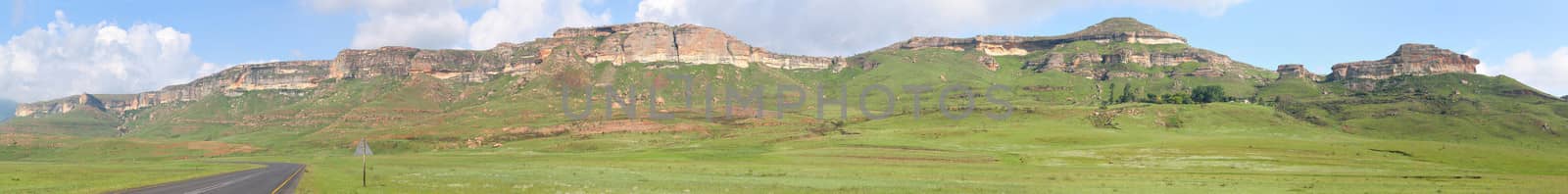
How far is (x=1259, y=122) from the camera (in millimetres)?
181750

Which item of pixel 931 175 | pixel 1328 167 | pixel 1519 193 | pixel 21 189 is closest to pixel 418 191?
pixel 21 189

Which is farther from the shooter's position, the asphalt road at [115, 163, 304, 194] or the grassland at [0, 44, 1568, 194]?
the grassland at [0, 44, 1568, 194]

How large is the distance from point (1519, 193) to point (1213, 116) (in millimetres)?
133552

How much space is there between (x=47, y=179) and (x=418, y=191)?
108ft

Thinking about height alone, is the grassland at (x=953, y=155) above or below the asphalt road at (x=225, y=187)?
below

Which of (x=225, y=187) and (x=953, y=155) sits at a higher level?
(x=225, y=187)

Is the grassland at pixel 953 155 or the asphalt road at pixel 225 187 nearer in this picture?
the asphalt road at pixel 225 187

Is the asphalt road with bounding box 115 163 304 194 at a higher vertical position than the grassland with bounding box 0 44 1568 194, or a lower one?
higher

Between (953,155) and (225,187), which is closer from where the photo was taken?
(225,187)

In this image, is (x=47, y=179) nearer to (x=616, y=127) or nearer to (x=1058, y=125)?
(x=616, y=127)

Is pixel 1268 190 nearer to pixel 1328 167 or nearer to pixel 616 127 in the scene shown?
pixel 1328 167

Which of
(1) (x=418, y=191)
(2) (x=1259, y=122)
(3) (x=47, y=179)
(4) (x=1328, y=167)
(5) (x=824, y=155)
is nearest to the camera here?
(1) (x=418, y=191)

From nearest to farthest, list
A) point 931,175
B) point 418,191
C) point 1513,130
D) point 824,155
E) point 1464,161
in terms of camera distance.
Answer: point 418,191 → point 931,175 → point 1464,161 → point 824,155 → point 1513,130

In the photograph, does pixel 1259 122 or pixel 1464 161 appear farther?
pixel 1259 122
